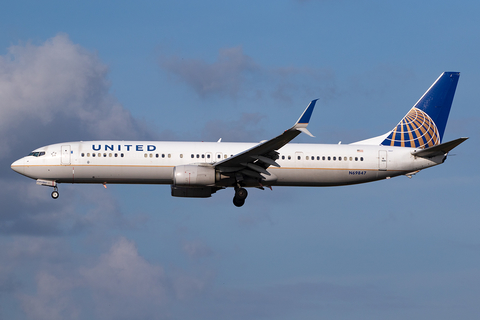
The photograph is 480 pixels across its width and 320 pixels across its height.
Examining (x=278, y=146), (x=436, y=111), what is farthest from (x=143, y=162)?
(x=436, y=111)

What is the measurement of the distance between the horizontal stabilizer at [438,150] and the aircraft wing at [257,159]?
10.0 metres

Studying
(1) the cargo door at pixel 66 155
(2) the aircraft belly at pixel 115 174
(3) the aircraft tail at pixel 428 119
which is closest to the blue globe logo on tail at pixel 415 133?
(3) the aircraft tail at pixel 428 119

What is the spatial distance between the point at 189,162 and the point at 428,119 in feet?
58.8

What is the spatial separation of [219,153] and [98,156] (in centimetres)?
744

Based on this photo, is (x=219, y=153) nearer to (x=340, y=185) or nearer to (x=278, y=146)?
(x=278, y=146)

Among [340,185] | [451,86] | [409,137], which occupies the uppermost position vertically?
[451,86]

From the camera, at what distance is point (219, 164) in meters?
36.7

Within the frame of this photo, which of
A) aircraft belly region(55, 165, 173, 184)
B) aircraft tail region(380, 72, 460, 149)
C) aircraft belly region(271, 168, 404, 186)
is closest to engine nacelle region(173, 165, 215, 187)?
aircraft belly region(55, 165, 173, 184)

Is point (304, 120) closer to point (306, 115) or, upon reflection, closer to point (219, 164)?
point (306, 115)

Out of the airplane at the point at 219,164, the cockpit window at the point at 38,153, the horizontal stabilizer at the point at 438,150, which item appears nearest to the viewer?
the airplane at the point at 219,164

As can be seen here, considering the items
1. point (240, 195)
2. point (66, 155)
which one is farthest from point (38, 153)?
point (240, 195)

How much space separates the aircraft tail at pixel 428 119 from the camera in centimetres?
4322

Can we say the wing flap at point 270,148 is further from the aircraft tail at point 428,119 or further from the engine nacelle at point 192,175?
the aircraft tail at point 428,119

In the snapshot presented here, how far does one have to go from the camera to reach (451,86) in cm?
4497
